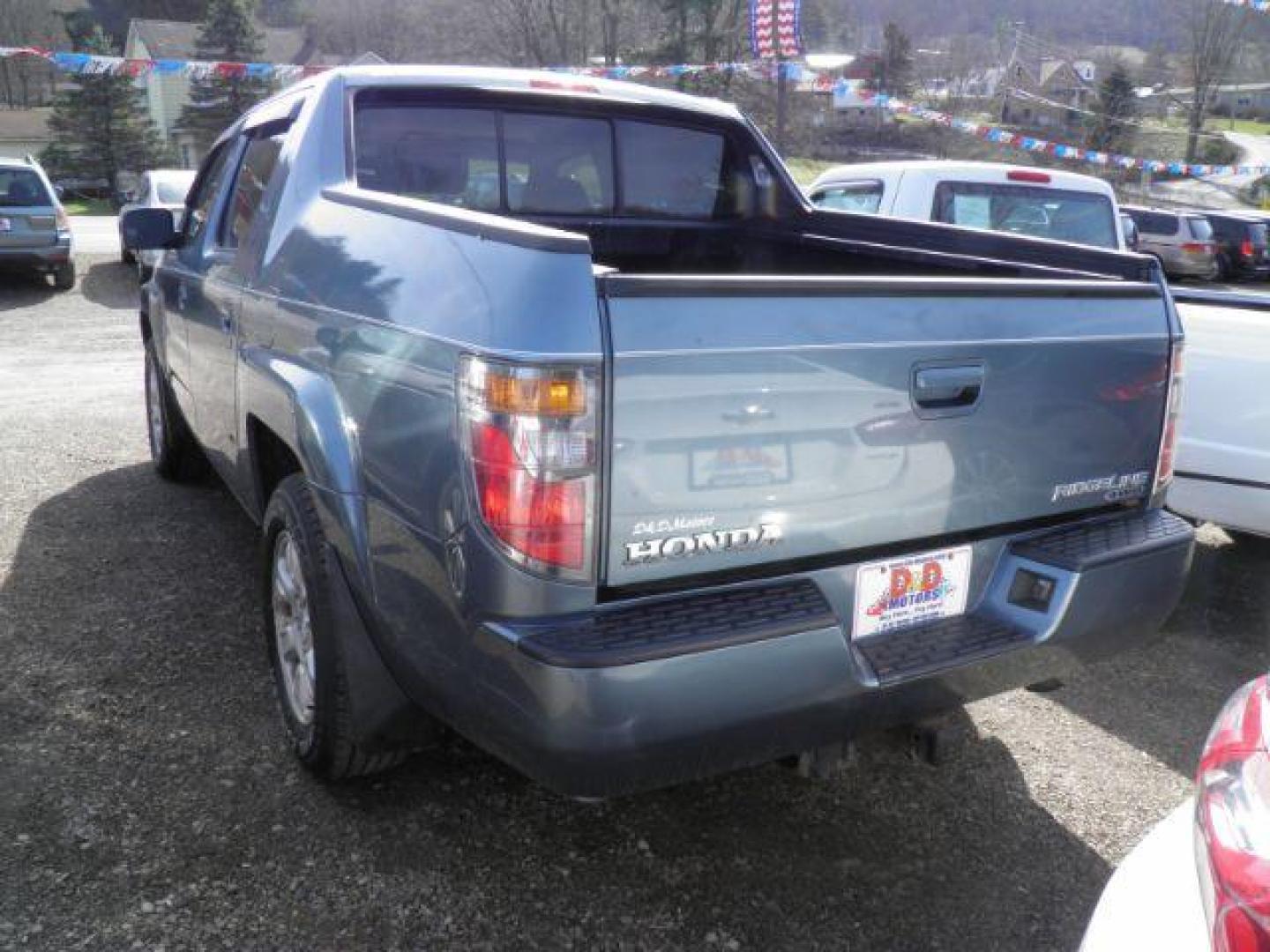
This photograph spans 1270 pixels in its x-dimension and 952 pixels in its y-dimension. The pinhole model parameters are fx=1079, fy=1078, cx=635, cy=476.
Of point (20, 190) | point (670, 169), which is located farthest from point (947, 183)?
point (20, 190)

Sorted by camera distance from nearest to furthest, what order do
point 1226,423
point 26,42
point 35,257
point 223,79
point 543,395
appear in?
point 543,395 < point 1226,423 < point 35,257 < point 223,79 < point 26,42

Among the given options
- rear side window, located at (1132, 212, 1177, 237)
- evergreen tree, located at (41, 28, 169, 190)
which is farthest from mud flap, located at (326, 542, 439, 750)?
evergreen tree, located at (41, 28, 169, 190)

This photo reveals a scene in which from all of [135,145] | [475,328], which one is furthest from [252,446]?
[135,145]

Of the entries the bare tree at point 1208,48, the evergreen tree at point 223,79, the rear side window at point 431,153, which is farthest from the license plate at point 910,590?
the bare tree at point 1208,48

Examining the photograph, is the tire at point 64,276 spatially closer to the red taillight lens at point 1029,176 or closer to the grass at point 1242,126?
the red taillight lens at point 1029,176

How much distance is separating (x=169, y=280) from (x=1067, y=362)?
151 inches

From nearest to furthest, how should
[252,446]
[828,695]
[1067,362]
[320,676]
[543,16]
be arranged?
[828,695], [1067,362], [320,676], [252,446], [543,16]

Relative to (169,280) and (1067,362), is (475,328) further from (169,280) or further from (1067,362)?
(169,280)

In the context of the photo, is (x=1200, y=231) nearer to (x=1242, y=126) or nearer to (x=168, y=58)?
(x=168, y=58)

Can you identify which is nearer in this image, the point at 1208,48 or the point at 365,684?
the point at 365,684

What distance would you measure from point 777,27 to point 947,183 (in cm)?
1603

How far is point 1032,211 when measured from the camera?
7.22 metres

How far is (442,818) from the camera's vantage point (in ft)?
9.35

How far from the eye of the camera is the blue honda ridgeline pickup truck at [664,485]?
79.6 inches
